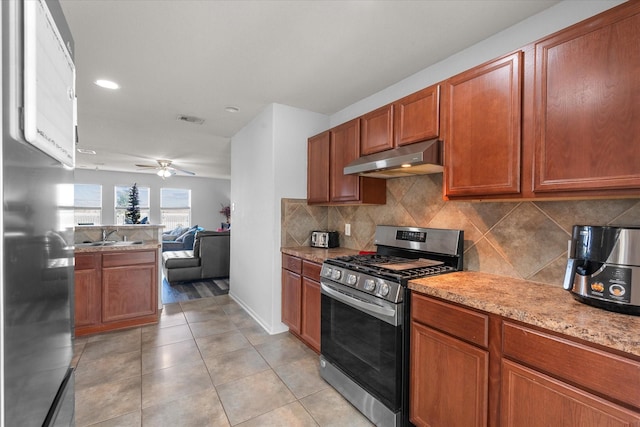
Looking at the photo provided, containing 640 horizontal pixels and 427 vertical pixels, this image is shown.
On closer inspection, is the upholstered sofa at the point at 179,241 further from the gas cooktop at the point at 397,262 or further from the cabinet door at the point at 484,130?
the cabinet door at the point at 484,130

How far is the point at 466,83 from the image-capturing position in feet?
5.85

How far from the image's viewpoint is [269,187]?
3.27m

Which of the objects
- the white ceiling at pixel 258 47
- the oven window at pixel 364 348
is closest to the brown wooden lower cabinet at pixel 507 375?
the oven window at pixel 364 348

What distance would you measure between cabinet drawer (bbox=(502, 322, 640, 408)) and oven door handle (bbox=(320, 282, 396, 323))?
60cm

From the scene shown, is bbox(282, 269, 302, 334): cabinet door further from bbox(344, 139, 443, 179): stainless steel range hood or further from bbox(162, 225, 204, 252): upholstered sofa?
bbox(162, 225, 204, 252): upholstered sofa

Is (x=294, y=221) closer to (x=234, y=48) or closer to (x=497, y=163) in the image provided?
(x=234, y=48)

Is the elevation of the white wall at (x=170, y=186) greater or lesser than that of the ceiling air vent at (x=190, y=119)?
lesser

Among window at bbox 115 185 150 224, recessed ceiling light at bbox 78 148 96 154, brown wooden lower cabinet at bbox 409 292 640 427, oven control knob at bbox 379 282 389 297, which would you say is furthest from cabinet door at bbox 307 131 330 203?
window at bbox 115 185 150 224

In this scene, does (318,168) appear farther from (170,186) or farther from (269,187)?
(170,186)

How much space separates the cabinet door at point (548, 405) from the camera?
1034mm

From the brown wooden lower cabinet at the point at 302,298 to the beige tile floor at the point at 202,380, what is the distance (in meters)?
0.16

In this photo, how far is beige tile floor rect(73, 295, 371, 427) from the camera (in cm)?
192

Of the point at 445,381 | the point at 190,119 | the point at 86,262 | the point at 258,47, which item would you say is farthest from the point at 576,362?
the point at 190,119

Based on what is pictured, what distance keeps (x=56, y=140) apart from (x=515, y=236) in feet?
7.12
